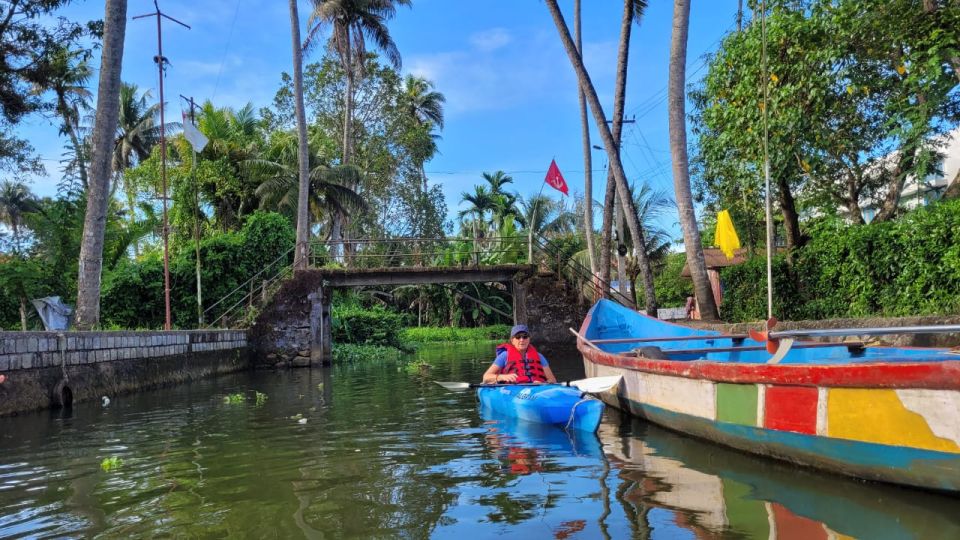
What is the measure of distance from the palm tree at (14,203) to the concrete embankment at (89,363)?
116ft

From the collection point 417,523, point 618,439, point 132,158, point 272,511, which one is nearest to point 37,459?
point 272,511

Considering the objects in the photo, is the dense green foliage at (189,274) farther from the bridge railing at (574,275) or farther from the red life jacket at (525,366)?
the red life jacket at (525,366)

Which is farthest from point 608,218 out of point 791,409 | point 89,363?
point 791,409

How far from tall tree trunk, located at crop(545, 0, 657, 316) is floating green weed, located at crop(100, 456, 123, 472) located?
1313 cm

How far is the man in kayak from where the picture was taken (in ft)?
30.6

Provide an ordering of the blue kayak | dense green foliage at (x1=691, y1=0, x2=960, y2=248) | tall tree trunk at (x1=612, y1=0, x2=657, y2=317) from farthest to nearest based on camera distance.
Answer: tall tree trunk at (x1=612, y1=0, x2=657, y2=317)
dense green foliage at (x1=691, y1=0, x2=960, y2=248)
the blue kayak

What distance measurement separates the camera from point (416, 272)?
75.0 feet

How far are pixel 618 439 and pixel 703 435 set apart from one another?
105 centimetres

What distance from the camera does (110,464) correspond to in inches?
271

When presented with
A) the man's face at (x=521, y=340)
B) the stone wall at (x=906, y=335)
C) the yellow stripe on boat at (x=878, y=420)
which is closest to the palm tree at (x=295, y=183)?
the man's face at (x=521, y=340)

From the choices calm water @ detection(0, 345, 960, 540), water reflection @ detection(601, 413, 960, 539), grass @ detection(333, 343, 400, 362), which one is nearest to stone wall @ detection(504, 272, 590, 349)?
grass @ detection(333, 343, 400, 362)

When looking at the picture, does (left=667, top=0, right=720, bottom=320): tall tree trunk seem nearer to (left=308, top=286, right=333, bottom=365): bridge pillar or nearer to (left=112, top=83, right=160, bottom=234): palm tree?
(left=308, top=286, right=333, bottom=365): bridge pillar

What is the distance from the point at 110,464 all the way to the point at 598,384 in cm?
550

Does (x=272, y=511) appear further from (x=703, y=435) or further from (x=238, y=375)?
(x=238, y=375)
